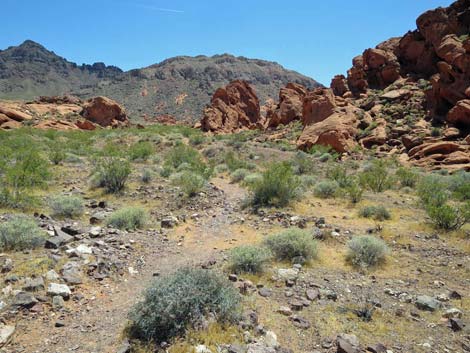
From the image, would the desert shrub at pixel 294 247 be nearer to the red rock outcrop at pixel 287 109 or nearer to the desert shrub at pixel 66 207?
the desert shrub at pixel 66 207

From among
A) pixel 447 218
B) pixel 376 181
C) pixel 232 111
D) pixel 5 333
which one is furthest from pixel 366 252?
pixel 232 111

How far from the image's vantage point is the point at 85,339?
3973 mm

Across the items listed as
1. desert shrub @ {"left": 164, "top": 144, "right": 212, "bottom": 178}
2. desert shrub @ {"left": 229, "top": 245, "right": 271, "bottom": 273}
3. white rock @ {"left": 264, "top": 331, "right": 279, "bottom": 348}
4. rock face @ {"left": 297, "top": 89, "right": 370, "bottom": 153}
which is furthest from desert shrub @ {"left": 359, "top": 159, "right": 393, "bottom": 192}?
white rock @ {"left": 264, "top": 331, "right": 279, "bottom": 348}

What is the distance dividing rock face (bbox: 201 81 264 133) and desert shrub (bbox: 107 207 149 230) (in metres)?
34.4

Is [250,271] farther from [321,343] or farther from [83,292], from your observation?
[83,292]

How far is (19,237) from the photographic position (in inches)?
235

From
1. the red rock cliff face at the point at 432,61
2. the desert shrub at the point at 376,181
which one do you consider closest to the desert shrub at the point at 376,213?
the desert shrub at the point at 376,181

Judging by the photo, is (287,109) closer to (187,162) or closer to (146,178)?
(187,162)

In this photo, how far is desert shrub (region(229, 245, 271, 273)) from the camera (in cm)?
594

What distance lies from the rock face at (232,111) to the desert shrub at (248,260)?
36792 millimetres

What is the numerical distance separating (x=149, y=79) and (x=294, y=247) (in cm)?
10772

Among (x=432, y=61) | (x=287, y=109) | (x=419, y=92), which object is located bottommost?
(x=287, y=109)

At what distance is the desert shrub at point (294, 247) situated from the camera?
21.6ft

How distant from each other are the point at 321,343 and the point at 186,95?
3791 inches
